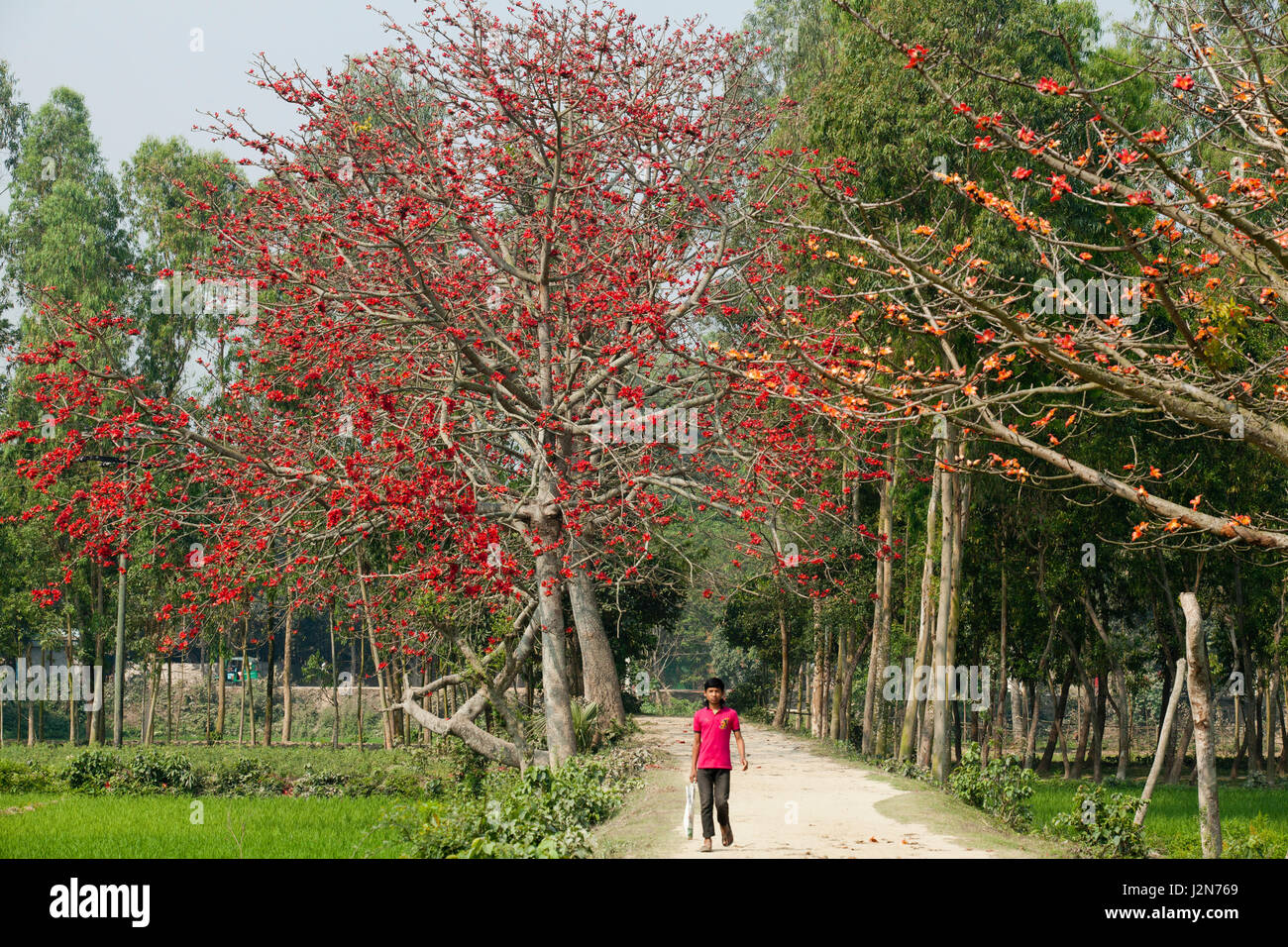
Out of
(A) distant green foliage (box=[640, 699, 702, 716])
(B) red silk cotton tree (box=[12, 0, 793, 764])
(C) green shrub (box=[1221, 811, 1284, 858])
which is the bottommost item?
(A) distant green foliage (box=[640, 699, 702, 716])

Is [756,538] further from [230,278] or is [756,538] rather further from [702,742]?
[230,278]

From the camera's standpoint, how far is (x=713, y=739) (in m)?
8.20

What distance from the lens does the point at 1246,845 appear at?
33.3 ft

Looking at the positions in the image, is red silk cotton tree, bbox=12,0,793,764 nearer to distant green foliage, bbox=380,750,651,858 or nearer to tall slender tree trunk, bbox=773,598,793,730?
distant green foliage, bbox=380,750,651,858

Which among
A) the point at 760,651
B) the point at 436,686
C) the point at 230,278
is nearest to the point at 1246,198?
the point at 230,278

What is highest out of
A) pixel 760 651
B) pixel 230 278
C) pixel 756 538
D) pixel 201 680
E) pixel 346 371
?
pixel 230 278

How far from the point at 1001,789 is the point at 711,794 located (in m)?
4.97

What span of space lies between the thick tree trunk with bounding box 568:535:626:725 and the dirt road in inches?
95.1

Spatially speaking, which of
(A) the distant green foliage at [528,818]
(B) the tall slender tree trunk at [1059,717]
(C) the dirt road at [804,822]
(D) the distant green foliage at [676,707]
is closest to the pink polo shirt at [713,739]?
(C) the dirt road at [804,822]

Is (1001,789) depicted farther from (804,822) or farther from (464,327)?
(464,327)

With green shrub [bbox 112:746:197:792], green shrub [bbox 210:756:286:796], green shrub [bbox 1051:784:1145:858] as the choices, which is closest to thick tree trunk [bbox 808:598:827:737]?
green shrub [bbox 210:756:286:796]

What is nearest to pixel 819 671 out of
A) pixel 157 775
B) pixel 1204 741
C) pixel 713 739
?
pixel 157 775

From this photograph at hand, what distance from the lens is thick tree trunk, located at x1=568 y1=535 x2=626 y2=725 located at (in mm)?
16922

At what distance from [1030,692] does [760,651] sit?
835 centimetres
